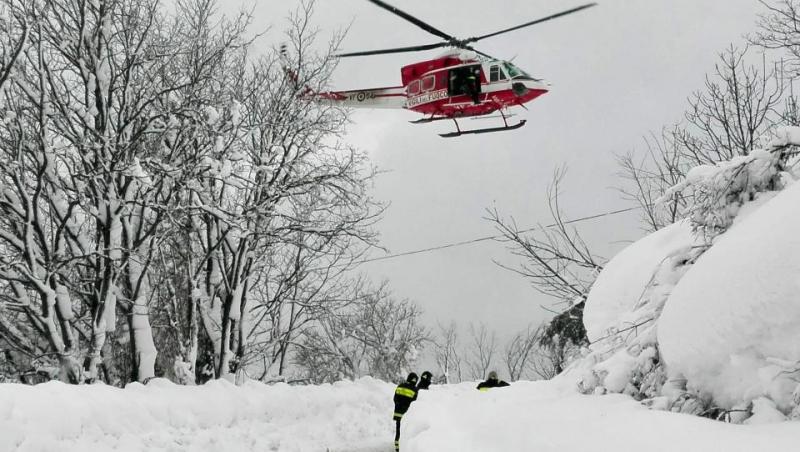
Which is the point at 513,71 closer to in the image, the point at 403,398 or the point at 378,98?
the point at 378,98

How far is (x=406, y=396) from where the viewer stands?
459 inches

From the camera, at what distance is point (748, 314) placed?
353 centimetres

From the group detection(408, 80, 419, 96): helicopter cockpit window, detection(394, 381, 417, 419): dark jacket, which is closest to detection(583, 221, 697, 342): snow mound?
detection(394, 381, 417, 419): dark jacket

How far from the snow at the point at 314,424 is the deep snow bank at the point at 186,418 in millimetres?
17

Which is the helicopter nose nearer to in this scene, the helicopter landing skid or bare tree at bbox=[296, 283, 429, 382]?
the helicopter landing skid

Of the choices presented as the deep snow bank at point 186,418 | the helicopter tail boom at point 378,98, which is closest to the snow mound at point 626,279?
the deep snow bank at point 186,418

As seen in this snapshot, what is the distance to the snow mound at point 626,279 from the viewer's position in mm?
7098

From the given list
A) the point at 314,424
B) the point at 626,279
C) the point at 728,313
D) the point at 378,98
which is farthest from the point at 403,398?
the point at 378,98

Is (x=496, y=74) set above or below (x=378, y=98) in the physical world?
below

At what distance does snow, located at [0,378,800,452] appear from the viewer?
3756 mm

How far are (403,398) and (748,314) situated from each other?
8.83m

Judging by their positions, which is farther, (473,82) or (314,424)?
(473,82)

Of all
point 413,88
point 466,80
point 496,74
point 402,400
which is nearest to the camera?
point 402,400

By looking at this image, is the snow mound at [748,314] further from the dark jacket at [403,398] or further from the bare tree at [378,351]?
the bare tree at [378,351]
